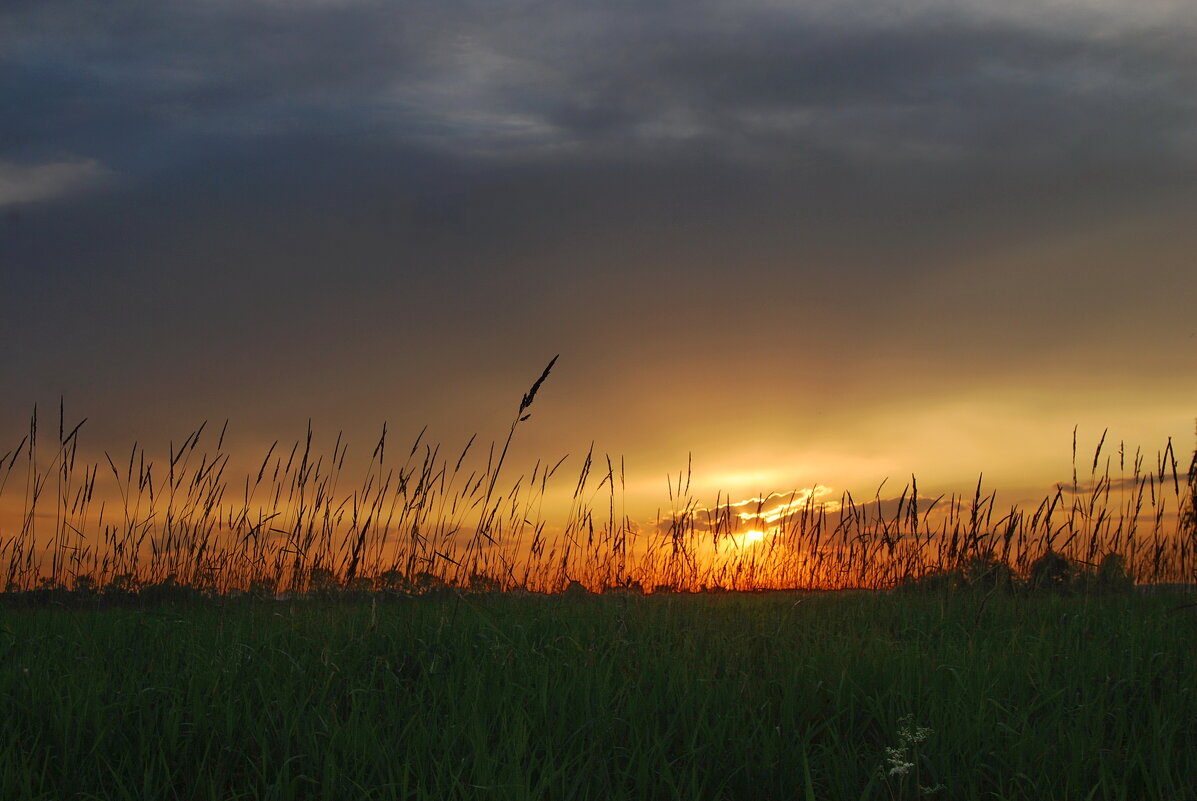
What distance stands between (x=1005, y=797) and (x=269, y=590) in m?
6.36

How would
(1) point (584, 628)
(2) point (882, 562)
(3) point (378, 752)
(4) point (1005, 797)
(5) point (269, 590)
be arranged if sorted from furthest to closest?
(2) point (882, 562) < (5) point (269, 590) < (1) point (584, 628) < (3) point (378, 752) < (4) point (1005, 797)

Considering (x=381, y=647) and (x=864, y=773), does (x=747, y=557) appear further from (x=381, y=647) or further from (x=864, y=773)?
(x=864, y=773)

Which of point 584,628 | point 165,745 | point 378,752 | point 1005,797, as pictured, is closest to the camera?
point 1005,797

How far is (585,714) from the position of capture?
3.49 meters

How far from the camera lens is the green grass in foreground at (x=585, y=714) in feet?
9.88

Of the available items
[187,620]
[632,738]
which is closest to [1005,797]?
[632,738]

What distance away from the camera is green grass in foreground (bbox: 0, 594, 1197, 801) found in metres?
3.01

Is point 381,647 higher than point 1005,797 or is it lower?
higher

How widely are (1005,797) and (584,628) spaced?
8.61ft

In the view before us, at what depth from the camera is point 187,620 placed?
5633mm

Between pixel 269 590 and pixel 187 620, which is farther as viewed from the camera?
pixel 269 590

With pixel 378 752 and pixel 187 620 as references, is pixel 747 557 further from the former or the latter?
pixel 378 752

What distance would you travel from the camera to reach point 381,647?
4449 millimetres

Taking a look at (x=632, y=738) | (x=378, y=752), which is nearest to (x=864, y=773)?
(x=632, y=738)
